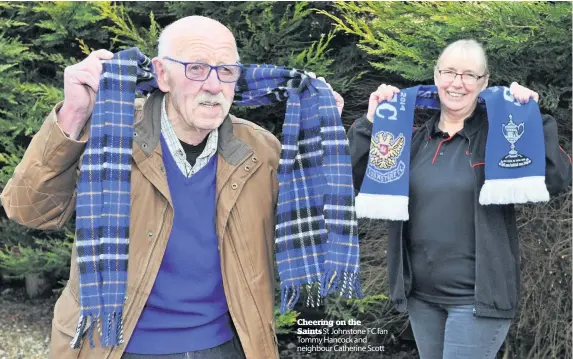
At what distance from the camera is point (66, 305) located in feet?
8.51

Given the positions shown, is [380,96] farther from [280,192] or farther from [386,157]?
[280,192]

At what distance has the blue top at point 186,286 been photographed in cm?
252

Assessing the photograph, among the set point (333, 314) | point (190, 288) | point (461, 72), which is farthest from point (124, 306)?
point (333, 314)

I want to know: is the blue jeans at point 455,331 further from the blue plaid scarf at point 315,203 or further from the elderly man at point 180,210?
the elderly man at point 180,210

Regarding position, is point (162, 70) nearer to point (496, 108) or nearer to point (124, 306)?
point (124, 306)

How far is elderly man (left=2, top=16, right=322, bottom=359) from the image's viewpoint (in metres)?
2.50

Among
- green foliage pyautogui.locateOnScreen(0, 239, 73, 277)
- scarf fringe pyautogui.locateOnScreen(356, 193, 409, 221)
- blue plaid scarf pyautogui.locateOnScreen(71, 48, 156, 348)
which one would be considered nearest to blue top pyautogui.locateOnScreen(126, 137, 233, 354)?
blue plaid scarf pyautogui.locateOnScreen(71, 48, 156, 348)

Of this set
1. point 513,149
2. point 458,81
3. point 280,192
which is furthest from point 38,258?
point 513,149

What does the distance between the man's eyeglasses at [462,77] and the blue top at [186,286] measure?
128 centimetres

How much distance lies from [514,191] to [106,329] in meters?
1.74

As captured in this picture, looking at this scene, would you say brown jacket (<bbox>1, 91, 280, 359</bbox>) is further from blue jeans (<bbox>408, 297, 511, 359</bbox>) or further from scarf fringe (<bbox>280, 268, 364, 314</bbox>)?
blue jeans (<bbox>408, 297, 511, 359</bbox>)

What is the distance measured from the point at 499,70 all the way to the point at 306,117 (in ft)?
7.11

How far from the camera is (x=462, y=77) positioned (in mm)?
3264

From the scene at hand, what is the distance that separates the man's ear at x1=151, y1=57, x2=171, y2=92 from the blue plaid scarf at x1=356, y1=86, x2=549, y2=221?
110 centimetres
